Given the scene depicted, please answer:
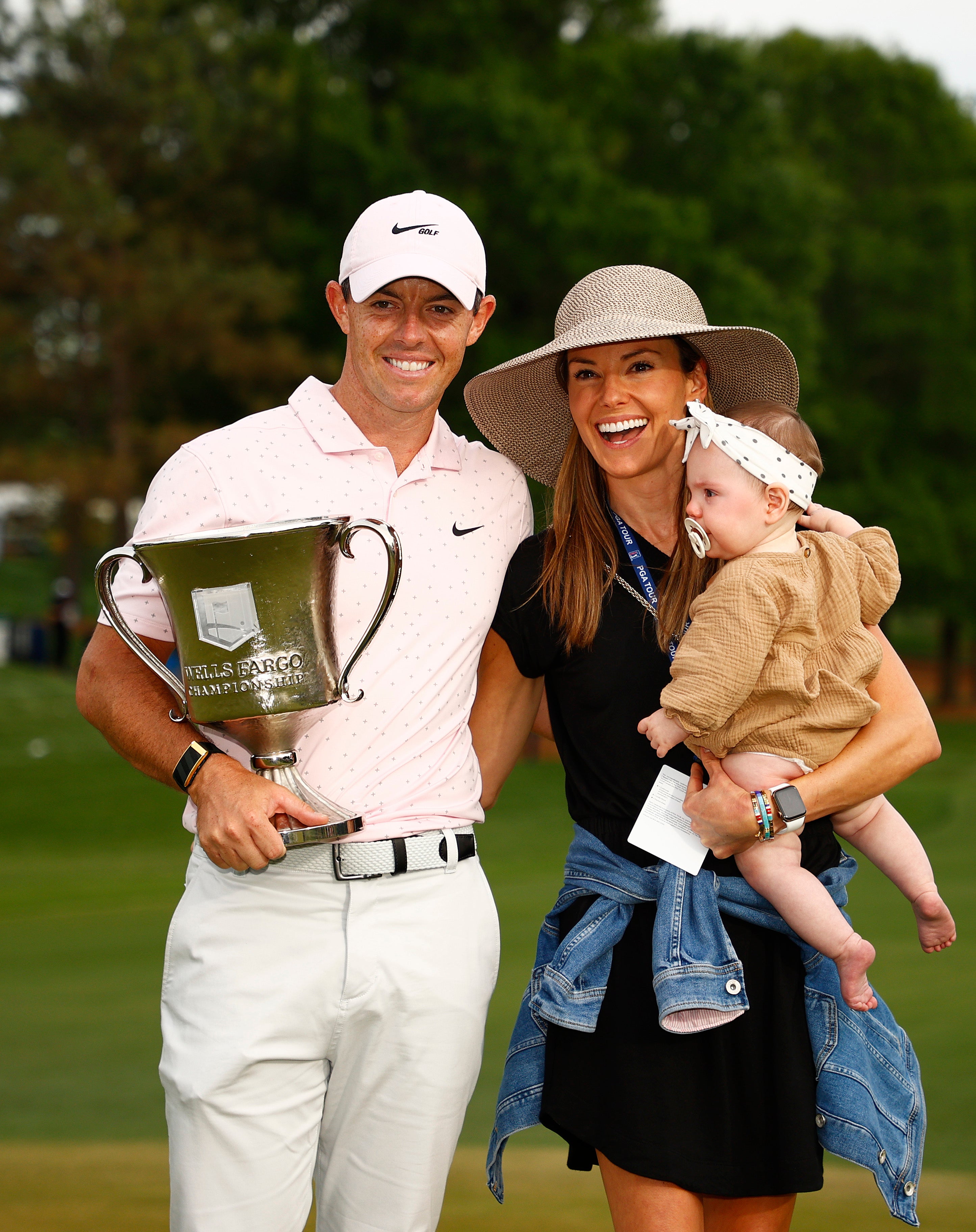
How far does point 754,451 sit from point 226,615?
0.96m

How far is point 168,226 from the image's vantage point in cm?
1912

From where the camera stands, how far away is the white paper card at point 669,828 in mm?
2473

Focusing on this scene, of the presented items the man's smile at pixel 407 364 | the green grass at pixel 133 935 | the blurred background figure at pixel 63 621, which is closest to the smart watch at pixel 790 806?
the man's smile at pixel 407 364

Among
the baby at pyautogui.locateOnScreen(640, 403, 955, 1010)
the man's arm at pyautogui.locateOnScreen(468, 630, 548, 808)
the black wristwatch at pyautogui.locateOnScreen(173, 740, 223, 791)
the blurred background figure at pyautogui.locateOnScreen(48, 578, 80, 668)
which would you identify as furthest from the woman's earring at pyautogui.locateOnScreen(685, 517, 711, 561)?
the blurred background figure at pyautogui.locateOnScreen(48, 578, 80, 668)

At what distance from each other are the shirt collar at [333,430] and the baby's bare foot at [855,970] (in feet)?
3.82

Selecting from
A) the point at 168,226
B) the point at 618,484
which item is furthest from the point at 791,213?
the point at 618,484

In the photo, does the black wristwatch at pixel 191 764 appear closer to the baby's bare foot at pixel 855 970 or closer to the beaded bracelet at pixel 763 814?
the beaded bracelet at pixel 763 814

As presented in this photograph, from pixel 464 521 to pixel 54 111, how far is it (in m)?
18.5

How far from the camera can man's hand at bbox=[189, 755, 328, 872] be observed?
2264 millimetres

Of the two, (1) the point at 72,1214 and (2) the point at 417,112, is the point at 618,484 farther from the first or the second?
(2) the point at 417,112

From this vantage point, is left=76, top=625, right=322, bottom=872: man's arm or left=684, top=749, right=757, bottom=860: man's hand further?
left=684, top=749, right=757, bottom=860: man's hand

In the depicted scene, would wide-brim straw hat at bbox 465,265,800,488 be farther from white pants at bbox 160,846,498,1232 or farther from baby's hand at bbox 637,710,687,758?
white pants at bbox 160,846,498,1232

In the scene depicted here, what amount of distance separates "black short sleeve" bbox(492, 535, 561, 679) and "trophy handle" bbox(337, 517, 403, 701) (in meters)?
0.36

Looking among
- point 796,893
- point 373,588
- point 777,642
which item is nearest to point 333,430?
Answer: point 373,588
